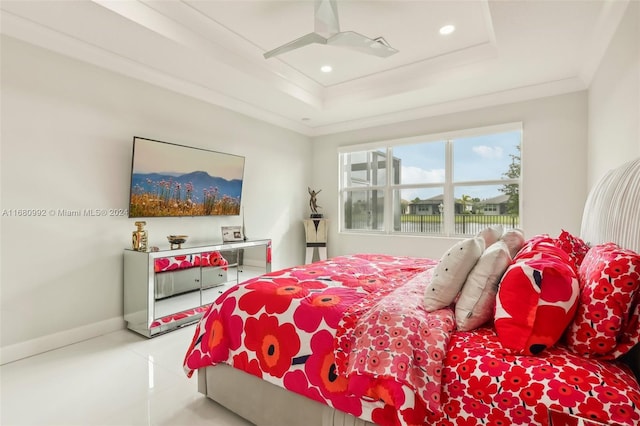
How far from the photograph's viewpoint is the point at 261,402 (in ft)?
5.47

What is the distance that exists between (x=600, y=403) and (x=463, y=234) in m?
3.66

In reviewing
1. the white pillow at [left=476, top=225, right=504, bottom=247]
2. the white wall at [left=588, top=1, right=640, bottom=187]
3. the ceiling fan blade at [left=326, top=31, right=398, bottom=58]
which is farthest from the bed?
the ceiling fan blade at [left=326, top=31, right=398, bottom=58]

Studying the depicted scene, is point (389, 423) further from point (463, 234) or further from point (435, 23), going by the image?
point (463, 234)

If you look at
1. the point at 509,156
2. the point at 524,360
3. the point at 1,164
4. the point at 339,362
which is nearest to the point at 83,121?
the point at 1,164

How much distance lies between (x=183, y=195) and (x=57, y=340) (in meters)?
1.73

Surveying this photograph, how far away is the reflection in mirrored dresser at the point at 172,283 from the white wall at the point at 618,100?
3713 mm

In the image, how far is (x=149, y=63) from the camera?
3.13m

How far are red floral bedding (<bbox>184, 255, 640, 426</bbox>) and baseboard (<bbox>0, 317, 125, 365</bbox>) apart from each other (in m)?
1.68

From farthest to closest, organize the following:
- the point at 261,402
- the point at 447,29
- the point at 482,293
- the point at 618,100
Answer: the point at 447,29 < the point at 618,100 < the point at 261,402 < the point at 482,293

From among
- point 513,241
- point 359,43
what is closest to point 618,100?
point 513,241

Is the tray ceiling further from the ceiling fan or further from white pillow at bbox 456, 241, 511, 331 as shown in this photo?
white pillow at bbox 456, 241, 511, 331

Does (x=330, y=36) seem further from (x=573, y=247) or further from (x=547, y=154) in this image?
(x=547, y=154)

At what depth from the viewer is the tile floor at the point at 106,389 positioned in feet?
5.87

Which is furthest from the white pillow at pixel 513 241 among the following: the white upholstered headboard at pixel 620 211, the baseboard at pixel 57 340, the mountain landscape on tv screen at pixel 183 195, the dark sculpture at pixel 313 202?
the dark sculpture at pixel 313 202
